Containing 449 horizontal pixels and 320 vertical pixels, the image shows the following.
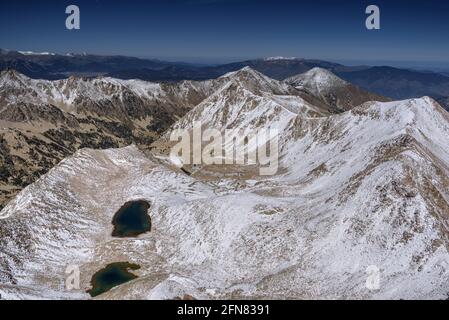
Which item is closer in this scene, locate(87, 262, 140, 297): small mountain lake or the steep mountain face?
the steep mountain face

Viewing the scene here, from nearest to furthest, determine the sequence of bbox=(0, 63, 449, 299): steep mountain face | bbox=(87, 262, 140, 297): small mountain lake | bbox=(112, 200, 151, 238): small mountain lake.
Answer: bbox=(0, 63, 449, 299): steep mountain face, bbox=(87, 262, 140, 297): small mountain lake, bbox=(112, 200, 151, 238): small mountain lake

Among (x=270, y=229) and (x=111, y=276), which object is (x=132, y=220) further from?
(x=270, y=229)

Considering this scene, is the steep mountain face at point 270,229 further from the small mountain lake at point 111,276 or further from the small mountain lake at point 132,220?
the small mountain lake at point 132,220

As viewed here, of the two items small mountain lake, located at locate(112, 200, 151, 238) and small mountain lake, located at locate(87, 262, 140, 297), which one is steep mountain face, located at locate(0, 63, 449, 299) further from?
small mountain lake, located at locate(112, 200, 151, 238)

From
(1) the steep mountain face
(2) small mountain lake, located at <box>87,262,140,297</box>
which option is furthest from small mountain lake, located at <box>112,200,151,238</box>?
(2) small mountain lake, located at <box>87,262,140,297</box>

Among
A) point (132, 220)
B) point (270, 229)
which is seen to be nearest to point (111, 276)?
point (132, 220)
